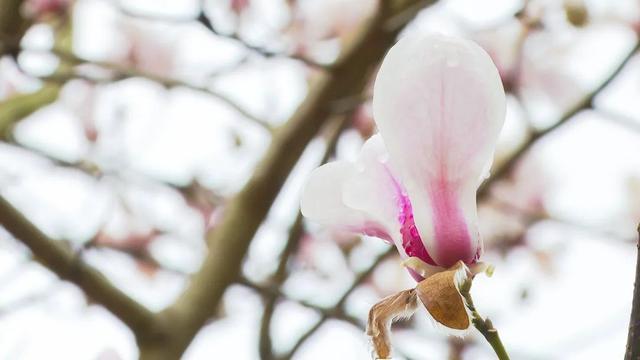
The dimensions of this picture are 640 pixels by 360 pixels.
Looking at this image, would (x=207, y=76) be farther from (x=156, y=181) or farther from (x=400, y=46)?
(x=400, y=46)

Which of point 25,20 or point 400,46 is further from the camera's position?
point 25,20

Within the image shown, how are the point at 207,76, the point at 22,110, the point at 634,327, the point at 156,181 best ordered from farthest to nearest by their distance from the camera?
the point at 156,181 → the point at 207,76 → the point at 22,110 → the point at 634,327

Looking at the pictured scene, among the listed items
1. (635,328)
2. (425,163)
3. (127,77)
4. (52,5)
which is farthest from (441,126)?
(52,5)

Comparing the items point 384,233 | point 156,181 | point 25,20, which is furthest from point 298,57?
point 156,181

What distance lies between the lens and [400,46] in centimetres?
39

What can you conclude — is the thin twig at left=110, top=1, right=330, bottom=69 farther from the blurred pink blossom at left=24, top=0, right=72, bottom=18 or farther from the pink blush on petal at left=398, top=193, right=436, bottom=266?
the pink blush on petal at left=398, top=193, right=436, bottom=266

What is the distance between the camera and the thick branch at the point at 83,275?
92 centimetres

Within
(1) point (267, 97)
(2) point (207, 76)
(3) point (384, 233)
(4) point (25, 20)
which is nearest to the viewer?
(3) point (384, 233)

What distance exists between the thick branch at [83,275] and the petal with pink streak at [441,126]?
598 millimetres

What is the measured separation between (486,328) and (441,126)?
100 millimetres

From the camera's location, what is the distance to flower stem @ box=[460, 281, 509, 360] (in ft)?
1.22

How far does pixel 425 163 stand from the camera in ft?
1.38

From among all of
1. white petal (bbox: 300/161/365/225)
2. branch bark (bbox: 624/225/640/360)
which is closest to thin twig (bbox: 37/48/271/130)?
white petal (bbox: 300/161/365/225)

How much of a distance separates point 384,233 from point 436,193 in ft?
0.15
